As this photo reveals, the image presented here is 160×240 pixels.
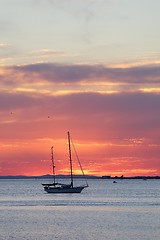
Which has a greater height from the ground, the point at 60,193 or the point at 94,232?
the point at 60,193

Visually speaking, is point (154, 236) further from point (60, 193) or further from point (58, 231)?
point (60, 193)

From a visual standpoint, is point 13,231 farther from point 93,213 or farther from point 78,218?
point 93,213

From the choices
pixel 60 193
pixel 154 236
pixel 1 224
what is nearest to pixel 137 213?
pixel 1 224

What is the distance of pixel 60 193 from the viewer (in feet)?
608

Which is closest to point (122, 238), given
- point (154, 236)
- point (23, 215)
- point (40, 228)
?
point (154, 236)

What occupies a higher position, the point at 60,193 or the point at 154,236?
the point at 60,193

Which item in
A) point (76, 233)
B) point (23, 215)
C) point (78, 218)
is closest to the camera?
point (76, 233)

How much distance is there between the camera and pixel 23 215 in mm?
105375

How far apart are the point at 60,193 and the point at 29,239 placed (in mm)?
115350

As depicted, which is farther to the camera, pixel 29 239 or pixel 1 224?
pixel 1 224

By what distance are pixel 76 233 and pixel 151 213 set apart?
108 ft

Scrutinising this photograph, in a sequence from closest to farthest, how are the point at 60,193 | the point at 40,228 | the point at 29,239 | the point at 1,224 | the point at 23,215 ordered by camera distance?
the point at 29,239
the point at 40,228
the point at 1,224
the point at 23,215
the point at 60,193

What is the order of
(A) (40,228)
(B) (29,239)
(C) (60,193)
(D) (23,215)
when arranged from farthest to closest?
(C) (60,193), (D) (23,215), (A) (40,228), (B) (29,239)

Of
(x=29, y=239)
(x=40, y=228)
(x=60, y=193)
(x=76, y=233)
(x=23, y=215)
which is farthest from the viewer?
(x=60, y=193)
